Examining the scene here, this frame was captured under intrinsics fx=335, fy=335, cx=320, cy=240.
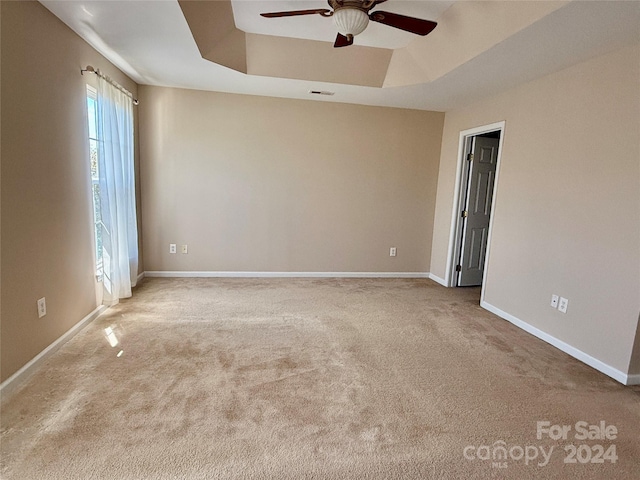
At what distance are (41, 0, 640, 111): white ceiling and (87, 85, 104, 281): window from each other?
0.37m

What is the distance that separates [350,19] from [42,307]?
280 cm

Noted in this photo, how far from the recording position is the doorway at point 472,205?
14.1ft

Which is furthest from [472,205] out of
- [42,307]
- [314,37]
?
[42,307]

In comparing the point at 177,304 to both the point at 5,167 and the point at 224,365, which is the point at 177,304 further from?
the point at 5,167

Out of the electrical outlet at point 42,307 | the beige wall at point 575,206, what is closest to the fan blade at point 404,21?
the beige wall at point 575,206

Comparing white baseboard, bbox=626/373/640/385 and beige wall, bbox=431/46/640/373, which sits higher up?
beige wall, bbox=431/46/640/373

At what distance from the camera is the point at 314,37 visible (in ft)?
10.6

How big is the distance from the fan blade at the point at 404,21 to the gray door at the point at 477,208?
2.43m

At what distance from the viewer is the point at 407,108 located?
15.0 ft

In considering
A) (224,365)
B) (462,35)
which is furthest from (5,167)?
(462,35)

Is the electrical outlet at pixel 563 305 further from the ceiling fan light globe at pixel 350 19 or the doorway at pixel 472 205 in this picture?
the ceiling fan light globe at pixel 350 19

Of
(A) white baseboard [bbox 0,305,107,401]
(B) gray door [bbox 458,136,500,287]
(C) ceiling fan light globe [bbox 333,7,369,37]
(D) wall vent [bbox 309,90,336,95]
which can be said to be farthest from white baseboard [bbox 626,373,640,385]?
(A) white baseboard [bbox 0,305,107,401]

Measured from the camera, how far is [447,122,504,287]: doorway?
14.1 ft

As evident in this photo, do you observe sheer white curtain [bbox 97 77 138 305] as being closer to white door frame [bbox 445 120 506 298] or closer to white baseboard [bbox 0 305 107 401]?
white baseboard [bbox 0 305 107 401]
